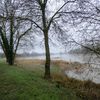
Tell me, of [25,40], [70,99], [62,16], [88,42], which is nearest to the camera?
[70,99]

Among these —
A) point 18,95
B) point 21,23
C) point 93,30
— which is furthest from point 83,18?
point 21,23

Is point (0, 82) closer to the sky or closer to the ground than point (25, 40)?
closer to the ground

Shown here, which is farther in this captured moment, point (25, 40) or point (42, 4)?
point (25, 40)

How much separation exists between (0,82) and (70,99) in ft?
11.9

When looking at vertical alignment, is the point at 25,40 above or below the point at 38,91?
above

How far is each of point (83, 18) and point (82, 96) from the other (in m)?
3.68

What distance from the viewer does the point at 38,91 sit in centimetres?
814

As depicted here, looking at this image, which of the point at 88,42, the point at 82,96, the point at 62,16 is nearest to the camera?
the point at 82,96

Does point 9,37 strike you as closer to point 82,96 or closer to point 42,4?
point 42,4

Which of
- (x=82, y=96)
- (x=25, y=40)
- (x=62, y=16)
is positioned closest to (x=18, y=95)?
(x=82, y=96)

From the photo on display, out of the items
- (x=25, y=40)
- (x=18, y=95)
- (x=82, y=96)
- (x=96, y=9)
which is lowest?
(x=82, y=96)

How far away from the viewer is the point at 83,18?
31.3 ft

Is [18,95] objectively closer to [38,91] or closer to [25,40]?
[38,91]

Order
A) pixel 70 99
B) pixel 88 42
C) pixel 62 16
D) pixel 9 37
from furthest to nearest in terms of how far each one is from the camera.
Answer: pixel 9 37 < pixel 62 16 < pixel 88 42 < pixel 70 99
